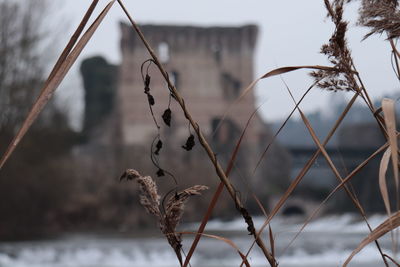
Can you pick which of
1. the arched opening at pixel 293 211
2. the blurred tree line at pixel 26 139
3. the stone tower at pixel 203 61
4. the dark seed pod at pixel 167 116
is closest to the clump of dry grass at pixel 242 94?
the dark seed pod at pixel 167 116

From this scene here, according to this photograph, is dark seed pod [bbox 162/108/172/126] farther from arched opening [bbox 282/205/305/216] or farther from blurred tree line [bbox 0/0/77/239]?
arched opening [bbox 282/205/305/216]

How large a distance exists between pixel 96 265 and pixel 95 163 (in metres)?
17.8

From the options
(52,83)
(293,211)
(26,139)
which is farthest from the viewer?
(293,211)

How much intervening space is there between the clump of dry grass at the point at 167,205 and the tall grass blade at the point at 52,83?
133 mm

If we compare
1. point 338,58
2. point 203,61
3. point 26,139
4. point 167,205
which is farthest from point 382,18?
point 203,61

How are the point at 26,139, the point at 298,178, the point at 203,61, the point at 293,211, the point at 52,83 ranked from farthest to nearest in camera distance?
the point at 203,61
the point at 293,211
the point at 26,139
the point at 298,178
the point at 52,83

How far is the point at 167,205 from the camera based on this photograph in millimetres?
1039

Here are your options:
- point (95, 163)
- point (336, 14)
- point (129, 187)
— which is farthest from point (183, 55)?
Result: point (336, 14)

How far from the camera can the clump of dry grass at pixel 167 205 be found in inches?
40.0

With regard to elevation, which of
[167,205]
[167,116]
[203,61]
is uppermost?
[167,116]

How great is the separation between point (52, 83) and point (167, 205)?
203 millimetres

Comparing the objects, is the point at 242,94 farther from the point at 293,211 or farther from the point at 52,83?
the point at 293,211

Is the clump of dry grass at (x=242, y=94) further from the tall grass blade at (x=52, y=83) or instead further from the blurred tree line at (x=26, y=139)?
the blurred tree line at (x=26, y=139)

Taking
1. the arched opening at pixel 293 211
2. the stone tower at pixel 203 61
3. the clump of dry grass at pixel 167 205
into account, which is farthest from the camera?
the stone tower at pixel 203 61
